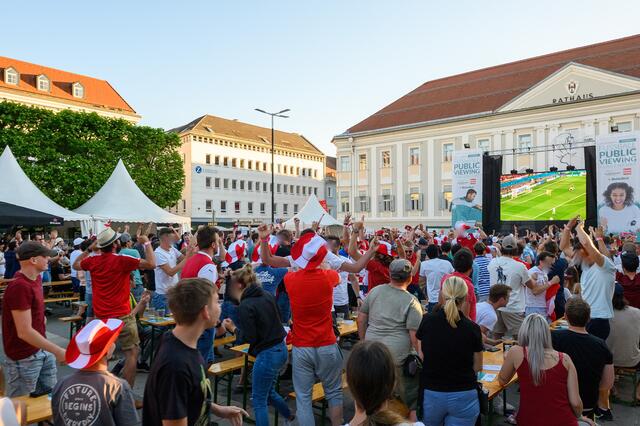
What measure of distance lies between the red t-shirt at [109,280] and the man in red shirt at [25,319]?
37.5 inches

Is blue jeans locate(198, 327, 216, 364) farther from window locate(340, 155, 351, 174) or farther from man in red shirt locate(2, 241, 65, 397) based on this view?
window locate(340, 155, 351, 174)

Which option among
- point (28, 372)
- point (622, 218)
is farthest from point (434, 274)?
point (622, 218)

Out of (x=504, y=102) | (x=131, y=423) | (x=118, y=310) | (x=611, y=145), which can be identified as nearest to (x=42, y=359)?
(x=118, y=310)

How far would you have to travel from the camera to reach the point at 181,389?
2.46 metres

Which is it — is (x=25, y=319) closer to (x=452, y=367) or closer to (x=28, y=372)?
(x=28, y=372)

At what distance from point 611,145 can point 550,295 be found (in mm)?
19497

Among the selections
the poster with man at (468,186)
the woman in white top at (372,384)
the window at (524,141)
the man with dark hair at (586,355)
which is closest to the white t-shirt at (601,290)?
the man with dark hair at (586,355)

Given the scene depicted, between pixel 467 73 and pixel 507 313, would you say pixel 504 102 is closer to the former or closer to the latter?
pixel 467 73

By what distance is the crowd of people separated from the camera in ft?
→ 8.48

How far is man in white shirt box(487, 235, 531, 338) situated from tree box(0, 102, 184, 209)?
32289 mm

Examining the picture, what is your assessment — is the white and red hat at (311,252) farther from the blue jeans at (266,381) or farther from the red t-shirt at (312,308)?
the blue jeans at (266,381)

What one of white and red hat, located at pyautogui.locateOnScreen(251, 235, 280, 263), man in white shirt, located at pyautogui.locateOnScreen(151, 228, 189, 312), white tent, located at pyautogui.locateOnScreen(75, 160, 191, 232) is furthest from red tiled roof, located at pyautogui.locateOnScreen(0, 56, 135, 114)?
man in white shirt, located at pyautogui.locateOnScreen(151, 228, 189, 312)

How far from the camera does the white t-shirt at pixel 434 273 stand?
25.5 feet

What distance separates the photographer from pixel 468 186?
2753 cm
